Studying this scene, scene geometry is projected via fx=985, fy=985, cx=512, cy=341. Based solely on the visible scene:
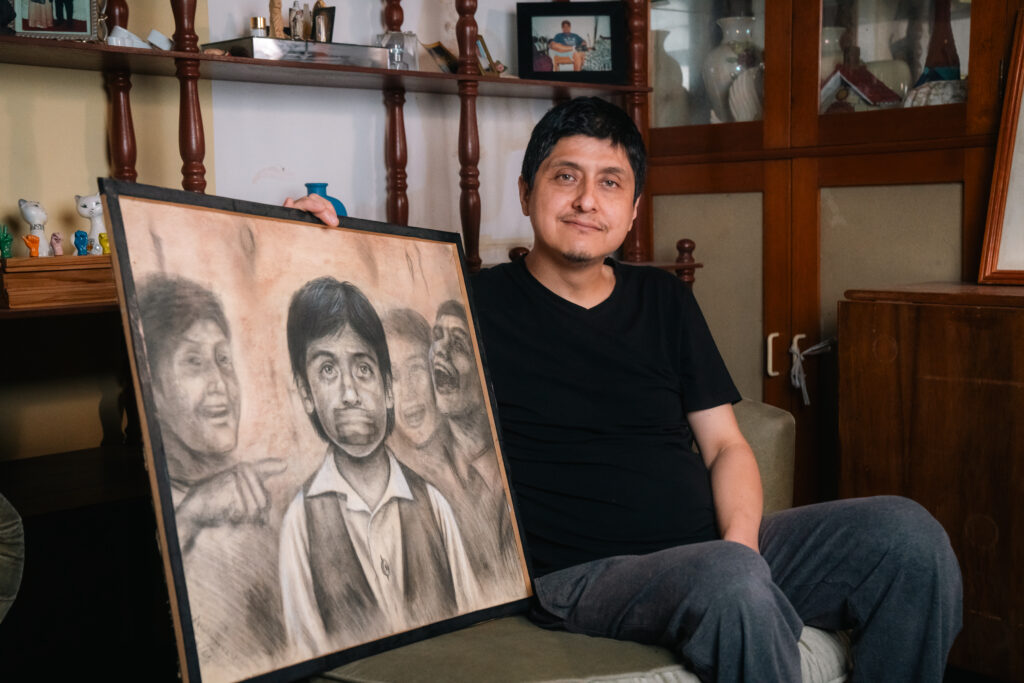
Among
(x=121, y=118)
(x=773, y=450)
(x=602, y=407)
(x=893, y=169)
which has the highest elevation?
(x=121, y=118)

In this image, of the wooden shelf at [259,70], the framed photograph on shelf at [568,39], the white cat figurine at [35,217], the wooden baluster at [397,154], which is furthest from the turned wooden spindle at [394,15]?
the white cat figurine at [35,217]

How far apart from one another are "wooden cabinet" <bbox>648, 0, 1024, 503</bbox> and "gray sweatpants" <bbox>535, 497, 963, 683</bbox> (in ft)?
3.68

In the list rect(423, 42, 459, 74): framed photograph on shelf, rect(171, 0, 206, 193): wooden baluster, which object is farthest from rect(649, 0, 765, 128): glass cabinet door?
rect(171, 0, 206, 193): wooden baluster

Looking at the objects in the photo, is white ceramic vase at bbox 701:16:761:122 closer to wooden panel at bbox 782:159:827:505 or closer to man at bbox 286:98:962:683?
wooden panel at bbox 782:159:827:505

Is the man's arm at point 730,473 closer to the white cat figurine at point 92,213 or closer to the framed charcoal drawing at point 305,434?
→ the framed charcoal drawing at point 305,434

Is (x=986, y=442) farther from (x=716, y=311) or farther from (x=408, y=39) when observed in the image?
(x=408, y=39)

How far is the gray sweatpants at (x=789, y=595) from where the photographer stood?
1328 millimetres

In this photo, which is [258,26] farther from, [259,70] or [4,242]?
[4,242]

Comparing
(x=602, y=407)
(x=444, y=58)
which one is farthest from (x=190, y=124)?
(x=602, y=407)

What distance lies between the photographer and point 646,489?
5.48 ft

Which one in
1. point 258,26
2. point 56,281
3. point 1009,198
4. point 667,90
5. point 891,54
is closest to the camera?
point 56,281

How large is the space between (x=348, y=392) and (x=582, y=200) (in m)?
0.58

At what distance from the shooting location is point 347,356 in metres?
1.44

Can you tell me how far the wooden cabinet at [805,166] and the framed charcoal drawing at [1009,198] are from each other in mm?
65
